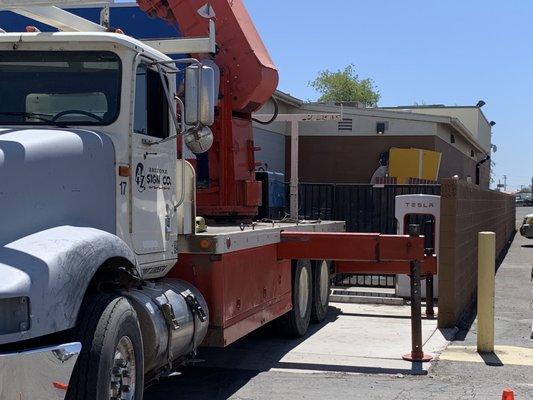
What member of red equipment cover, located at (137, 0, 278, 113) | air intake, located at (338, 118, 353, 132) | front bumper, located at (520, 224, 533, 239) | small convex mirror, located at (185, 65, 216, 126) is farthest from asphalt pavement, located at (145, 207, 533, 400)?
front bumper, located at (520, 224, 533, 239)

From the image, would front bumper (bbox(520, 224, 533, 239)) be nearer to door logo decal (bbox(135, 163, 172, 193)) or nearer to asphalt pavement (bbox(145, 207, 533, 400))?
asphalt pavement (bbox(145, 207, 533, 400))

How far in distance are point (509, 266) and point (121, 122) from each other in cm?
1676

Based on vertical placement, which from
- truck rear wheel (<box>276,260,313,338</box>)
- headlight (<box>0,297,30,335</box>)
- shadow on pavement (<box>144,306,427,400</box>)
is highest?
headlight (<box>0,297,30,335</box>)

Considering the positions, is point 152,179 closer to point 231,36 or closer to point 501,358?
point 231,36

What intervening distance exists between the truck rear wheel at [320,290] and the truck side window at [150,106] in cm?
512

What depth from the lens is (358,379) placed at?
7.97 metres

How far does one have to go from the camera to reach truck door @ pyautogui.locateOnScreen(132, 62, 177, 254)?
597 centimetres

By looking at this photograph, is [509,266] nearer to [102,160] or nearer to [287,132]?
[287,132]

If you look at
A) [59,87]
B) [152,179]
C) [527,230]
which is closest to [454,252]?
[152,179]

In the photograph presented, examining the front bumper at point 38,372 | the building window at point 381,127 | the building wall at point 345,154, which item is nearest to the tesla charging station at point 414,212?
the front bumper at point 38,372

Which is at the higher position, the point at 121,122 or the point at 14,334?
the point at 121,122

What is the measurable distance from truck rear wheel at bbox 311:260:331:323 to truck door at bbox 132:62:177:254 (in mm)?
4773

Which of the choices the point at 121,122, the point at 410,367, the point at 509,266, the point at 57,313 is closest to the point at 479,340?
the point at 410,367

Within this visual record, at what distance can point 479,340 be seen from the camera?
9180 mm
